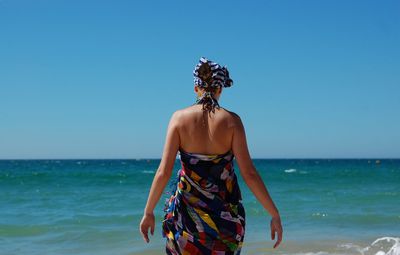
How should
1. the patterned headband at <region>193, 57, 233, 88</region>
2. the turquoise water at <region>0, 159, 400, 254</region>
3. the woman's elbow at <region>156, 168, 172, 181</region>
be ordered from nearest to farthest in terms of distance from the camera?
1. the woman's elbow at <region>156, 168, 172, 181</region>
2. the patterned headband at <region>193, 57, 233, 88</region>
3. the turquoise water at <region>0, 159, 400, 254</region>

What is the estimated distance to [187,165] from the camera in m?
3.09

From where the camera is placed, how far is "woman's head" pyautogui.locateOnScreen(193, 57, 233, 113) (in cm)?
312

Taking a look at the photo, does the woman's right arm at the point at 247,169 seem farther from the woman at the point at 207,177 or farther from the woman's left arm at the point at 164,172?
the woman's left arm at the point at 164,172

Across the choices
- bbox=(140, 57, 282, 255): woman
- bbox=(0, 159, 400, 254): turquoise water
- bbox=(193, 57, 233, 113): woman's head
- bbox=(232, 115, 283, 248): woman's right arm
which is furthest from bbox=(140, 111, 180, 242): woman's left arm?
bbox=(0, 159, 400, 254): turquoise water

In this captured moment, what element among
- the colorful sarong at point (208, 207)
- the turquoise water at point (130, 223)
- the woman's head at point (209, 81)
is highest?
the woman's head at point (209, 81)

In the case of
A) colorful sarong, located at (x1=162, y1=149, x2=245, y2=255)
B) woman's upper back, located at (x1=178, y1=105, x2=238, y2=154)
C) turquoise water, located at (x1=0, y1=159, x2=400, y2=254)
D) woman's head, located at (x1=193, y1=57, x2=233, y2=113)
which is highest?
woman's head, located at (x1=193, y1=57, x2=233, y2=113)

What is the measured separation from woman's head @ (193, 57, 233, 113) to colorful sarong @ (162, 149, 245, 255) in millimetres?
290

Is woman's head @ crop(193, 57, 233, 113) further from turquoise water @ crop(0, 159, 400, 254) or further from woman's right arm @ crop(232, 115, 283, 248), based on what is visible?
turquoise water @ crop(0, 159, 400, 254)

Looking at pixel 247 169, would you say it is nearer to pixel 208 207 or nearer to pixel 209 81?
pixel 208 207

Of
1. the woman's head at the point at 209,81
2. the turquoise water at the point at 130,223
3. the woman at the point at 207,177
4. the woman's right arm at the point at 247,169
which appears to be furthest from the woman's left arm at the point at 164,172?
the turquoise water at the point at 130,223

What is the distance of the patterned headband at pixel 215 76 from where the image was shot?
312 centimetres

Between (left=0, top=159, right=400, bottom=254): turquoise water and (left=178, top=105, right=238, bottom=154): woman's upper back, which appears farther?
(left=0, top=159, right=400, bottom=254): turquoise water

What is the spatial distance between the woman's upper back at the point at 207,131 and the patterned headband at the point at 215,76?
0.60ft

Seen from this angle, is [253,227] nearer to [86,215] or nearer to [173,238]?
[86,215]
